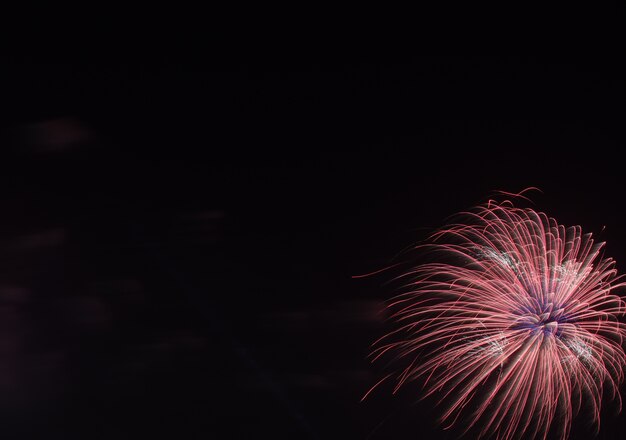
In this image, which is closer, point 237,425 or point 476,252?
point 476,252

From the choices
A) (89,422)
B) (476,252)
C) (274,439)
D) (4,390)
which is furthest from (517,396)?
(4,390)

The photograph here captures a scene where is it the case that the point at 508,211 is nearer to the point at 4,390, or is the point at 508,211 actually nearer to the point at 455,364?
the point at 455,364

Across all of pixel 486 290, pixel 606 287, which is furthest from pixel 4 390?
pixel 606 287

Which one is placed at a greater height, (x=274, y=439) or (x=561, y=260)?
(x=561, y=260)

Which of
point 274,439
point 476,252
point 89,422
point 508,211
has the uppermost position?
point 508,211

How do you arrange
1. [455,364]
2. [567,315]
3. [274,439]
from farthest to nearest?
1. [274,439]
2. [455,364]
3. [567,315]

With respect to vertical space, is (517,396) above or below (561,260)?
below

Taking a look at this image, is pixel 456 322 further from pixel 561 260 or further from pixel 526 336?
pixel 561 260

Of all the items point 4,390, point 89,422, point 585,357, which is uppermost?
point 585,357

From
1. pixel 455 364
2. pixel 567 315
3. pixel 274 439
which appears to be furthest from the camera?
pixel 274 439
